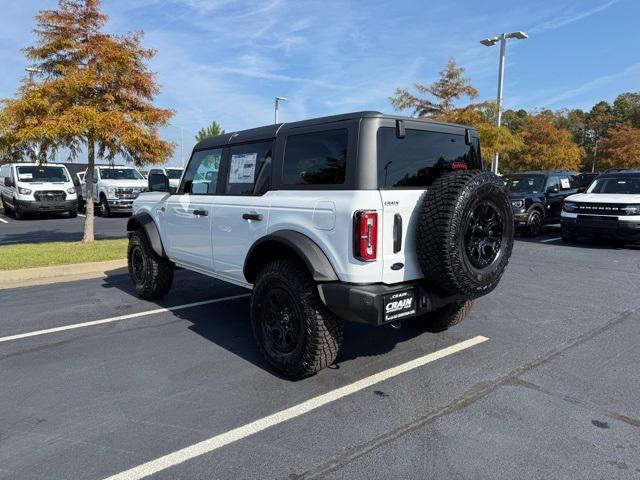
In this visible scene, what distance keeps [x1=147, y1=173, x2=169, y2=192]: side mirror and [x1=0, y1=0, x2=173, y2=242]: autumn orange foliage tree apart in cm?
376

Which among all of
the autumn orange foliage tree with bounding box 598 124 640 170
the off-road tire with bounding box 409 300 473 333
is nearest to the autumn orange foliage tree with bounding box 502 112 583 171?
the autumn orange foliage tree with bounding box 598 124 640 170

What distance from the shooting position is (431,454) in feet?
8.77

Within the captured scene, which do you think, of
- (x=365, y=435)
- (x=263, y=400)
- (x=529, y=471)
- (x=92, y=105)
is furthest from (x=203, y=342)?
(x=92, y=105)

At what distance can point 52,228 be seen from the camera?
14.2 m

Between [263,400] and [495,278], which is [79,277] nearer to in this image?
[263,400]

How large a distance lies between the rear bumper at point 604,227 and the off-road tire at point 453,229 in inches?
319

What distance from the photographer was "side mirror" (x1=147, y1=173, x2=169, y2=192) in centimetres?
562

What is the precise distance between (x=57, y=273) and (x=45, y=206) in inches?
412

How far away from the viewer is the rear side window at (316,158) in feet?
11.2

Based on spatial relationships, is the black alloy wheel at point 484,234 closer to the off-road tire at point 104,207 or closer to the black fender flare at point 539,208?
the black fender flare at point 539,208

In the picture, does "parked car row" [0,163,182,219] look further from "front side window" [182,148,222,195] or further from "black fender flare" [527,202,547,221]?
"front side window" [182,148,222,195]

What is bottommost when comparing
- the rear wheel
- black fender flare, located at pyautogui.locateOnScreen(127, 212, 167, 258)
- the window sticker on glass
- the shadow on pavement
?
the shadow on pavement

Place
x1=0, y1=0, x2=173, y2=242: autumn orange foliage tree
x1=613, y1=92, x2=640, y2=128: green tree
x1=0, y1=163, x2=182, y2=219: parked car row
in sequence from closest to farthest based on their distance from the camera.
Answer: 1. x1=0, y1=0, x2=173, y2=242: autumn orange foliage tree
2. x1=0, y1=163, x2=182, y2=219: parked car row
3. x1=613, y1=92, x2=640, y2=128: green tree

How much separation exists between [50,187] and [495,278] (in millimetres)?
16928
